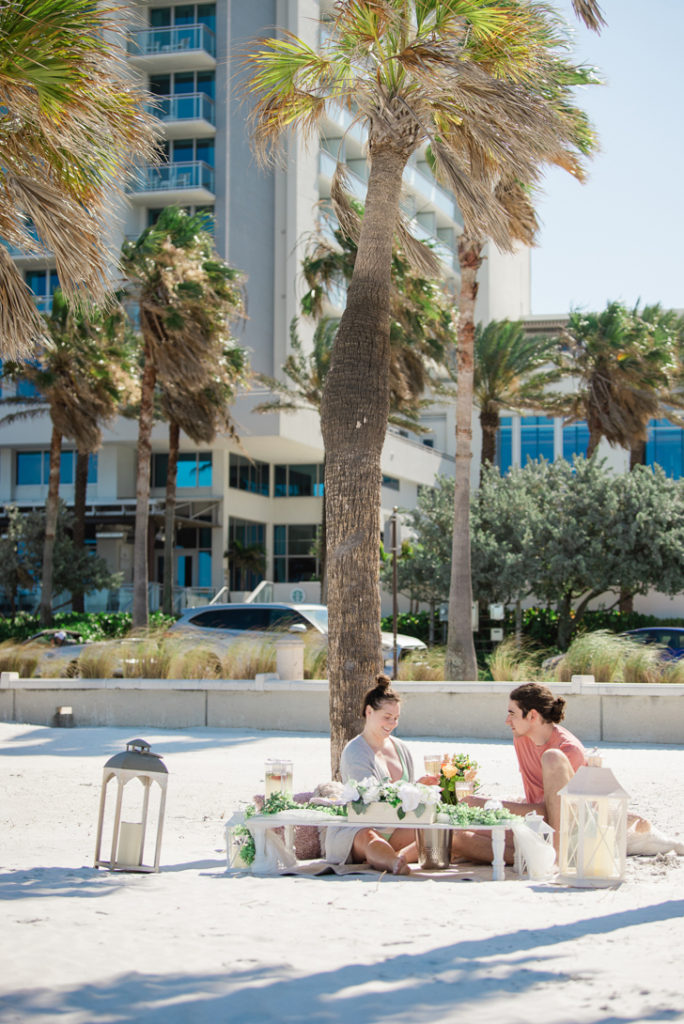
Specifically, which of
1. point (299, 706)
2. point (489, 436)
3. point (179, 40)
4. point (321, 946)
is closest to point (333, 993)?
point (321, 946)

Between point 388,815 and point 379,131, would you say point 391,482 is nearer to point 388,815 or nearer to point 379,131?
point 379,131

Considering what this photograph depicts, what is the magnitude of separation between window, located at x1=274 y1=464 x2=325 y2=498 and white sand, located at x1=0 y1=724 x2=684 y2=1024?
3379cm

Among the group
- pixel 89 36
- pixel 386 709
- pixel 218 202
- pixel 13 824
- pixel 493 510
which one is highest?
pixel 218 202

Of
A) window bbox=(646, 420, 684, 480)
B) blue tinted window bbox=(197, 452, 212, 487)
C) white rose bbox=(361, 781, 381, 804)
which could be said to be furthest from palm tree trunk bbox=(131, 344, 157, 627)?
window bbox=(646, 420, 684, 480)

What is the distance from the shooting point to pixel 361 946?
16.0 feet

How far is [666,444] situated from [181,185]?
23.2 m

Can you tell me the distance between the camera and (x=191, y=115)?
4450 cm

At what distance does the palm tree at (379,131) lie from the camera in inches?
373

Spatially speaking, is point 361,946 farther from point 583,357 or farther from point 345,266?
point 583,357

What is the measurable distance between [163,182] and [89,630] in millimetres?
21256

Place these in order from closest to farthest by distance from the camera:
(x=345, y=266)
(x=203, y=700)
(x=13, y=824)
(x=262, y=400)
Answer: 1. (x=13, y=824)
2. (x=203, y=700)
3. (x=345, y=266)
4. (x=262, y=400)

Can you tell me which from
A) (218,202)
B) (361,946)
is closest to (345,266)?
(218,202)

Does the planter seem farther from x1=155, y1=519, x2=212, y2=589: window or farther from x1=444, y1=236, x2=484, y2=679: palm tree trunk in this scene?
x1=155, y1=519, x2=212, y2=589: window

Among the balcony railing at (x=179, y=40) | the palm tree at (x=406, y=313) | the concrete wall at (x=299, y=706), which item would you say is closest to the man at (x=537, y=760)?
the concrete wall at (x=299, y=706)
